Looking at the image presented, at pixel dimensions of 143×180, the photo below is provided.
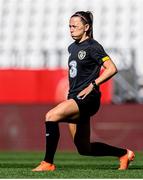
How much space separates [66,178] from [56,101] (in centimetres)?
1156

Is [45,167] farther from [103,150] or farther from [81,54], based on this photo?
[81,54]

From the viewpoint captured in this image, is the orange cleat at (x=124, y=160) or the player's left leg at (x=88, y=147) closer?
the player's left leg at (x=88, y=147)

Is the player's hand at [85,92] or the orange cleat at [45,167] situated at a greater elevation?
the player's hand at [85,92]

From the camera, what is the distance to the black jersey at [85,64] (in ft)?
24.4

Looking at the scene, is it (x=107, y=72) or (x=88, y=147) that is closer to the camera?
(x=107, y=72)

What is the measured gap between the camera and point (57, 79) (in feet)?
58.5

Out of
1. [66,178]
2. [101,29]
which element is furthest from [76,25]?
[101,29]

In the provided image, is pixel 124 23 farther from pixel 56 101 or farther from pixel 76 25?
pixel 76 25

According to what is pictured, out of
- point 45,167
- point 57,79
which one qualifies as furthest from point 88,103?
point 57,79

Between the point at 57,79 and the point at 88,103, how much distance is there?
10446 mm

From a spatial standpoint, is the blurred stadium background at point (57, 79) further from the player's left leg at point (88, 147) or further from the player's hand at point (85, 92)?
the player's hand at point (85, 92)

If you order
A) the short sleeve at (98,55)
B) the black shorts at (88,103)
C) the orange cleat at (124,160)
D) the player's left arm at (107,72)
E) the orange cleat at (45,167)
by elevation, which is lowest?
the orange cleat at (124,160)

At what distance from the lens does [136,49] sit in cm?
2072

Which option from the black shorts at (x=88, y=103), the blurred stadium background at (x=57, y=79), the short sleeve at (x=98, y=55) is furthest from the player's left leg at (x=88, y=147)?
the blurred stadium background at (x=57, y=79)
